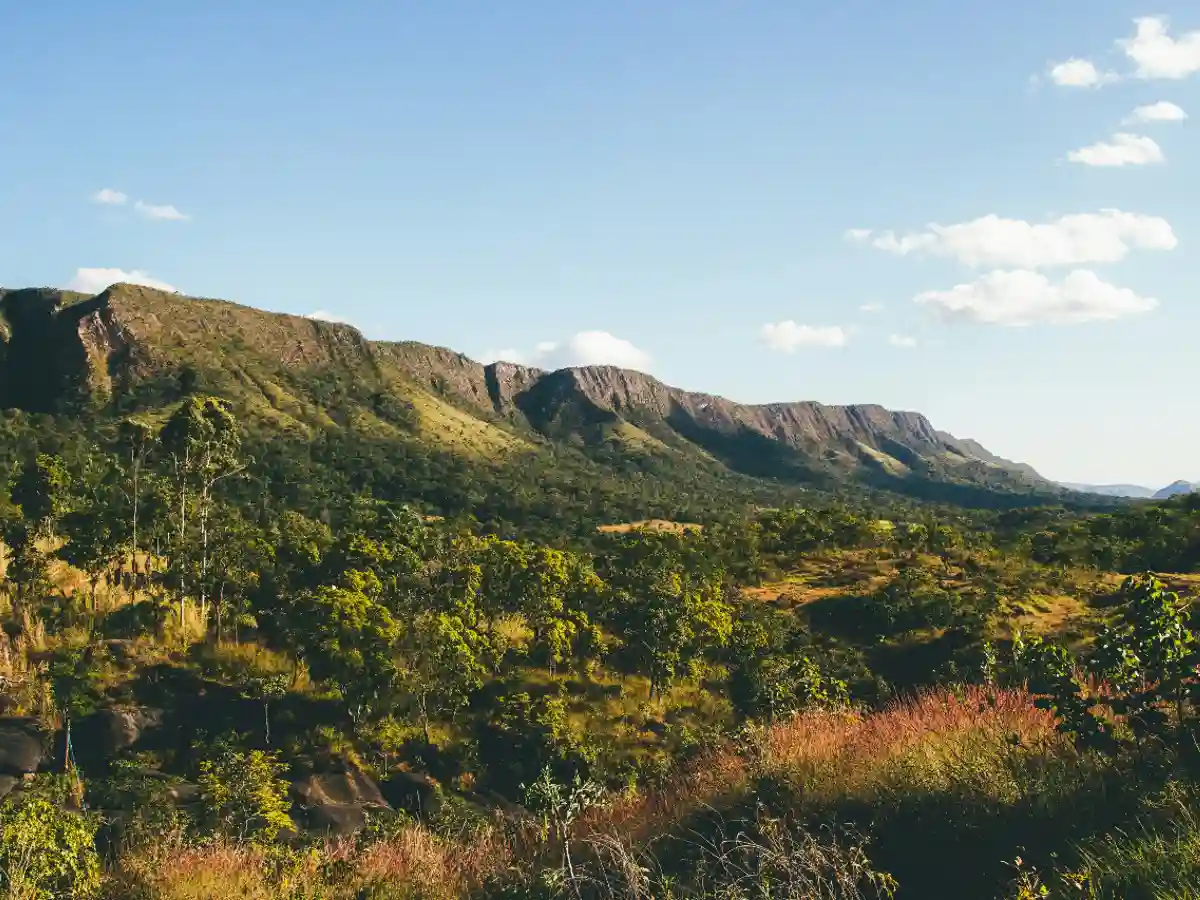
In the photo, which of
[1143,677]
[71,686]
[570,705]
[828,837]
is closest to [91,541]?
[71,686]

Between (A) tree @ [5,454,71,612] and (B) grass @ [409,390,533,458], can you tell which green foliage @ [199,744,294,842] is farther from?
(B) grass @ [409,390,533,458]

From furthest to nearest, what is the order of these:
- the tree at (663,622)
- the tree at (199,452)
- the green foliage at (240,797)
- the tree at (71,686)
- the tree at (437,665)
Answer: the tree at (663,622) < the tree at (199,452) < the tree at (437,665) < the tree at (71,686) < the green foliage at (240,797)

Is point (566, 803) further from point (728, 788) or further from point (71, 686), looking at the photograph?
point (71, 686)

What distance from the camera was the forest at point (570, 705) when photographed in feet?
21.3

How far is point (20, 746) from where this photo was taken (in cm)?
2273

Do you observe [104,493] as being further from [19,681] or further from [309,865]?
[309,865]

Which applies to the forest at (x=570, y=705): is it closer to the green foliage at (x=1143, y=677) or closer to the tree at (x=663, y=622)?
the green foliage at (x=1143, y=677)

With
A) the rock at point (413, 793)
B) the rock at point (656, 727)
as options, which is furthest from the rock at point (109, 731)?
the rock at point (656, 727)

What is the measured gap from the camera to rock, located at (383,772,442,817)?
27.7 m

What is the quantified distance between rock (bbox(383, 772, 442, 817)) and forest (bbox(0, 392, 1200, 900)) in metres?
0.15

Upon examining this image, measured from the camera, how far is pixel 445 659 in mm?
32000

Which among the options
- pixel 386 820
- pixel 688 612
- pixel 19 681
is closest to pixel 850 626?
pixel 688 612

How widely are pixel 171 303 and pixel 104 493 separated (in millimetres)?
154157

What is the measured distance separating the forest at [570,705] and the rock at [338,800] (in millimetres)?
139
